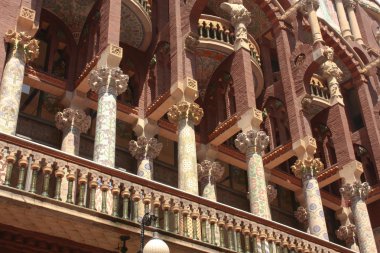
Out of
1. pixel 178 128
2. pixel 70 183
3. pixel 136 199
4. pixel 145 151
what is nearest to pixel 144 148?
pixel 145 151

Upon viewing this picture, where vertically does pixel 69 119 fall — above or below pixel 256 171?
above

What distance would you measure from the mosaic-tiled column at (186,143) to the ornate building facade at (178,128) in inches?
1.5

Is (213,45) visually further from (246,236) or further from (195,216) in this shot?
(195,216)

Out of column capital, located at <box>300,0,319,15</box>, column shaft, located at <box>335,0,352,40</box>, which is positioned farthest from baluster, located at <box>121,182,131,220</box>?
column shaft, located at <box>335,0,352,40</box>

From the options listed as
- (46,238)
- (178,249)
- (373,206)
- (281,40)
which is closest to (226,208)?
(178,249)

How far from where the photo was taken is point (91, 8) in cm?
1673

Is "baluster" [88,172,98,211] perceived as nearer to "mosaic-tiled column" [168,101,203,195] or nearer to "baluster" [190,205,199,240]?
"baluster" [190,205,199,240]

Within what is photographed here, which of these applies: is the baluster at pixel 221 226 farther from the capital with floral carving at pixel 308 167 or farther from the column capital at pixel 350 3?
the column capital at pixel 350 3

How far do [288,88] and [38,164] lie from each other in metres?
11.0

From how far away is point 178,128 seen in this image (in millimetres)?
15031

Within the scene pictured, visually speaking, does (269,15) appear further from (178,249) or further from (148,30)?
(178,249)

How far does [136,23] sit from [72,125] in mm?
4215

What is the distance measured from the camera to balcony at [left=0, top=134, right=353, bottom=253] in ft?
32.1

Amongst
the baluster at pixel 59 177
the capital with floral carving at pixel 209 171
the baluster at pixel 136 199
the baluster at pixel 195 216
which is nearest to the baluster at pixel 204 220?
the baluster at pixel 195 216
